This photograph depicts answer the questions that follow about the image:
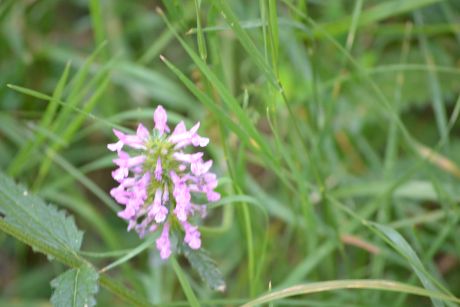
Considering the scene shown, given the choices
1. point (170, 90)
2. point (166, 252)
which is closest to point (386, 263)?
point (170, 90)

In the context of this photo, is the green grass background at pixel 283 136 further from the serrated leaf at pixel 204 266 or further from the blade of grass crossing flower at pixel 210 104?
the serrated leaf at pixel 204 266

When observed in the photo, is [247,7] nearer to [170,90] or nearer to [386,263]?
[170,90]

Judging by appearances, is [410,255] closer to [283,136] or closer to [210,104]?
[210,104]

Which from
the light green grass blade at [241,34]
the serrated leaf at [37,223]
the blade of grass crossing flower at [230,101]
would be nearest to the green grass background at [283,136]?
the blade of grass crossing flower at [230,101]

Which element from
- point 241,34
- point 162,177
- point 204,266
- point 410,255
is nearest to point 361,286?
point 410,255

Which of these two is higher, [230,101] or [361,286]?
[230,101]

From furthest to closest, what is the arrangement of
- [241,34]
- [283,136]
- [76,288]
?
[283,136], [241,34], [76,288]
